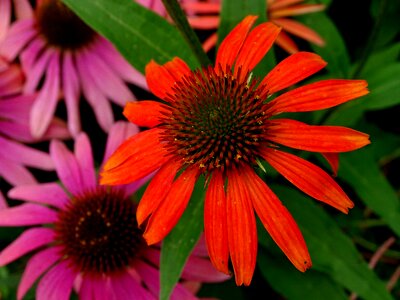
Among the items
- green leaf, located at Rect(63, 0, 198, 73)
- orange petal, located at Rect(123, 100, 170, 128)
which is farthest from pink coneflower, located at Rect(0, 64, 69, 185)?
orange petal, located at Rect(123, 100, 170, 128)

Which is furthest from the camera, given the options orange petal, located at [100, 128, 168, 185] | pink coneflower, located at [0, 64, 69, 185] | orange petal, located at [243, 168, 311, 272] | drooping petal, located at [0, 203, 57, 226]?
pink coneflower, located at [0, 64, 69, 185]

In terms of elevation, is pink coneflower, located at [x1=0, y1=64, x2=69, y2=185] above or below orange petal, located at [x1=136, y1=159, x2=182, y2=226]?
above

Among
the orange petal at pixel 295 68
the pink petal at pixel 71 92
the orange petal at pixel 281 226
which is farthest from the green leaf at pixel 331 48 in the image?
the pink petal at pixel 71 92

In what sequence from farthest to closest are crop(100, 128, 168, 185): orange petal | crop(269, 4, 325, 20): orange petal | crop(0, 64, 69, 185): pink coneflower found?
crop(0, 64, 69, 185): pink coneflower < crop(269, 4, 325, 20): orange petal < crop(100, 128, 168, 185): orange petal

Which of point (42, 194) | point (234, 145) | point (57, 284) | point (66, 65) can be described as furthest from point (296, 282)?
point (66, 65)

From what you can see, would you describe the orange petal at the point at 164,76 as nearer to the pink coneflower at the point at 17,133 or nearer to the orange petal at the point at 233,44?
the orange petal at the point at 233,44

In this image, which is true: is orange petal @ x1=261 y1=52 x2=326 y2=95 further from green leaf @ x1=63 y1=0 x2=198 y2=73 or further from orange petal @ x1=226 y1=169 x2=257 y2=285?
green leaf @ x1=63 y1=0 x2=198 y2=73
